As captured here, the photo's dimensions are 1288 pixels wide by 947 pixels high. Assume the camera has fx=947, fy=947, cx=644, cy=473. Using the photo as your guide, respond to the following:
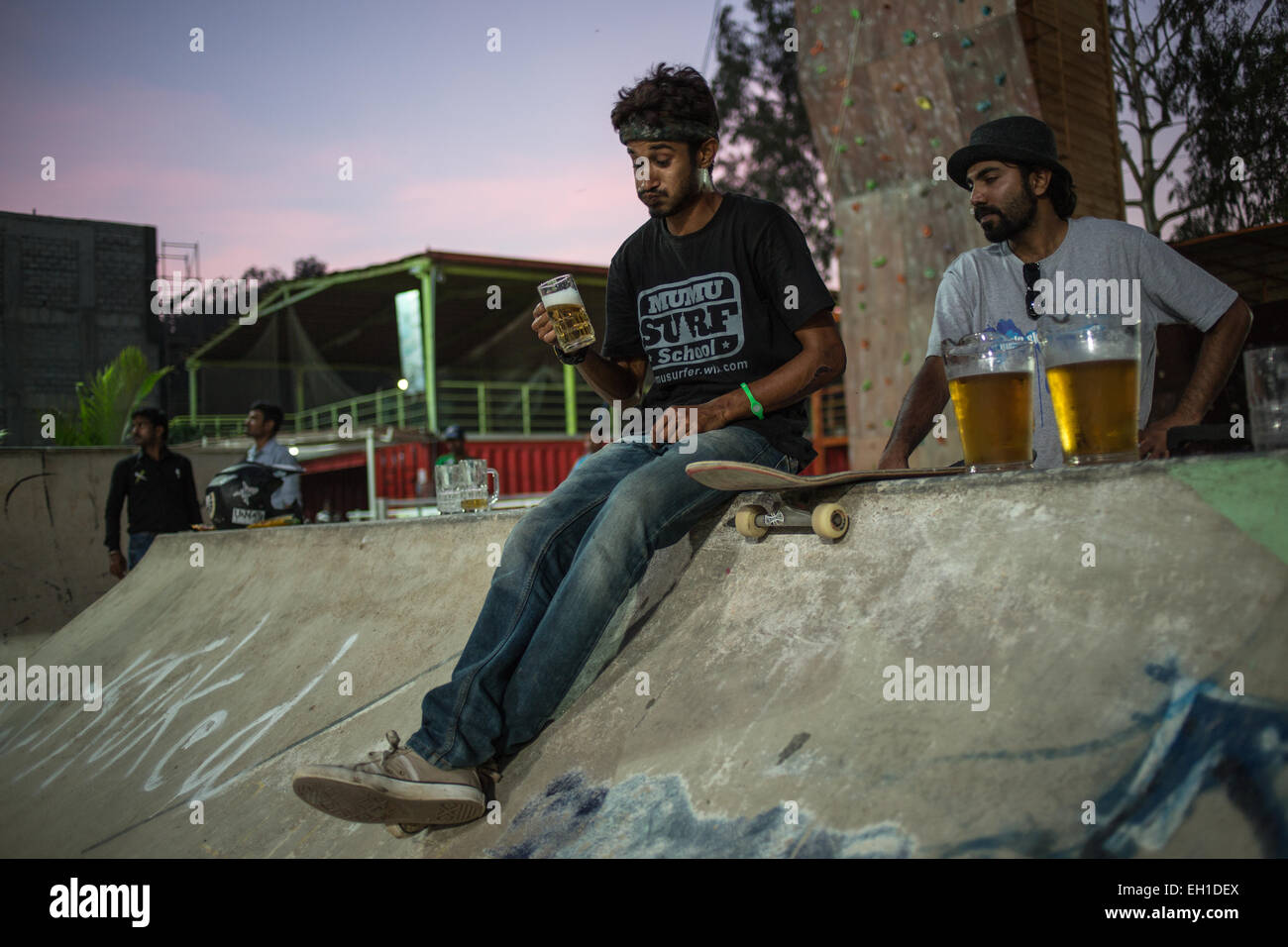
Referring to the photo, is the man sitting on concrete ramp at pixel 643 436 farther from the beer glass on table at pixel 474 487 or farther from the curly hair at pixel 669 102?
the beer glass on table at pixel 474 487

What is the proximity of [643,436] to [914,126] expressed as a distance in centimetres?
399

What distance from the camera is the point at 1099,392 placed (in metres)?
2.16

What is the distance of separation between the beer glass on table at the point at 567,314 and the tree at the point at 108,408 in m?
10.1

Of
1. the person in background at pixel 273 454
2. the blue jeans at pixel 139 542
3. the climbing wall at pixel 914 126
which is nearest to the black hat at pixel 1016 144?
the climbing wall at pixel 914 126

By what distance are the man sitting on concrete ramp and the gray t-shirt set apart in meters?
0.53

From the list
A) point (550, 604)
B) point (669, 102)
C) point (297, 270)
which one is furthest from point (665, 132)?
point (297, 270)

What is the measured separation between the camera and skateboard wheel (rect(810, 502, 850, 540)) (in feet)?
7.69

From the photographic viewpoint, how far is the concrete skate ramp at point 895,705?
1.60 m

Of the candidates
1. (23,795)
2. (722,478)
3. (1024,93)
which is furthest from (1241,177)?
(23,795)

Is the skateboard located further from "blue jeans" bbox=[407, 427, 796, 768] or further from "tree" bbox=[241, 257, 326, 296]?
"tree" bbox=[241, 257, 326, 296]

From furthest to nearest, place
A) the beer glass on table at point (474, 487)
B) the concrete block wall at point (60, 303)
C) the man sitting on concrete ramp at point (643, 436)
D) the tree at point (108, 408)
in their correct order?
the concrete block wall at point (60, 303)
the tree at point (108, 408)
the beer glass on table at point (474, 487)
the man sitting on concrete ramp at point (643, 436)

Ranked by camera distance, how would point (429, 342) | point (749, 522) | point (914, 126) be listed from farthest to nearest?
1. point (429, 342)
2. point (914, 126)
3. point (749, 522)

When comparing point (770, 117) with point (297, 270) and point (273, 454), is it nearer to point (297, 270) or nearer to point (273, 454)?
point (273, 454)

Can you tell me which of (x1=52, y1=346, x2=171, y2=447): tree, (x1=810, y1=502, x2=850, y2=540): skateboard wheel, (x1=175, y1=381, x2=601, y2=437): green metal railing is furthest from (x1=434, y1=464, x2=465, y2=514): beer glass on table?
(x1=175, y1=381, x2=601, y2=437): green metal railing
